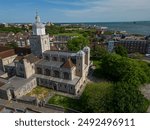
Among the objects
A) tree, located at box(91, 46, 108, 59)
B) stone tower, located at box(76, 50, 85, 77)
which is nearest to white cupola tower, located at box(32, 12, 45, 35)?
stone tower, located at box(76, 50, 85, 77)

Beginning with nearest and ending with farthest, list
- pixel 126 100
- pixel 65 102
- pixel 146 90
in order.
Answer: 1. pixel 126 100
2. pixel 65 102
3. pixel 146 90

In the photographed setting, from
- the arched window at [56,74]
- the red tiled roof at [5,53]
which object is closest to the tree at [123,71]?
the arched window at [56,74]

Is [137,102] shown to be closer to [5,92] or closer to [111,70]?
[111,70]

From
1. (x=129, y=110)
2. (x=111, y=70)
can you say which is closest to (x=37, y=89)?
(x=111, y=70)

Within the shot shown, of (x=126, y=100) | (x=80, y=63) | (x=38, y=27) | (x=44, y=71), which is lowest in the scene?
(x=44, y=71)

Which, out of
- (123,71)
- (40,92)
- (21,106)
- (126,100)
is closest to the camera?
(126,100)

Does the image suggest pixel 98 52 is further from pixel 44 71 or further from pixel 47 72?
pixel 44 71

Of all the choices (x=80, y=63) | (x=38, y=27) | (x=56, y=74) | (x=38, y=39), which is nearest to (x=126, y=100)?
(x=80, y=63)

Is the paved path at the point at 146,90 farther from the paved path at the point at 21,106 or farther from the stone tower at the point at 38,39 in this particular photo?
the stone tower at the point at 38,39

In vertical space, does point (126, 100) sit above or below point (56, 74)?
above
